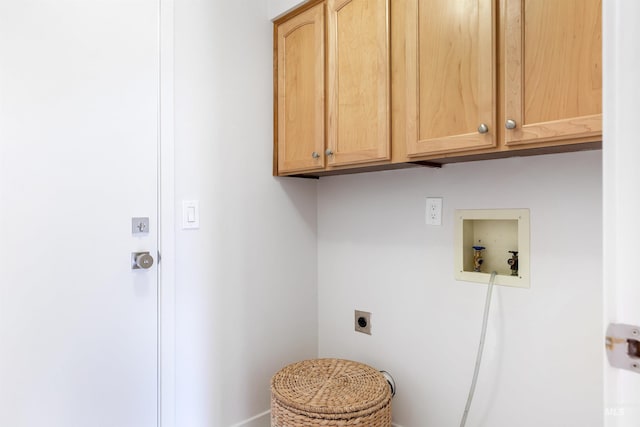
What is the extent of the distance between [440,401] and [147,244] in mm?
1368

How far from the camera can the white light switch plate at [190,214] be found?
1.61m


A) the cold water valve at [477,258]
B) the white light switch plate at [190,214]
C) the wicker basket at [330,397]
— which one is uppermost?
the white light switch plate at [190,214]

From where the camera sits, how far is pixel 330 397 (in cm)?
143

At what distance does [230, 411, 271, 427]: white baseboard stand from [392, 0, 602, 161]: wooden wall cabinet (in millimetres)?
1381

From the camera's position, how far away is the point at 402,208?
1759 millimetres

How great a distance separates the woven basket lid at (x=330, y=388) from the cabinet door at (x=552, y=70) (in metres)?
1.01

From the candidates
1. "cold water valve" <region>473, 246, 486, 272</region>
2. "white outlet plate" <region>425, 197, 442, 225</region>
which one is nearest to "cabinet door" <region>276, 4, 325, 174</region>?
"white outlet plate" <region>425, 197, 442, 225</region>

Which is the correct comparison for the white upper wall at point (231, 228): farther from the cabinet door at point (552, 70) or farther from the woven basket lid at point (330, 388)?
the cabinet door at point (552, 70)

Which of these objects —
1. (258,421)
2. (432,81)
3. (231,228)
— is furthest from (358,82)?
(258,421)

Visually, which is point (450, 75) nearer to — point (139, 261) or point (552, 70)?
point (552, 70)

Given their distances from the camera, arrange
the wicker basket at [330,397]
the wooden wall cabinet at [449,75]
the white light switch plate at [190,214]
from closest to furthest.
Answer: the wooden wall cabinet at [449,75]
the wicker basket at [330,397]
the white light switch plate at [190,214]

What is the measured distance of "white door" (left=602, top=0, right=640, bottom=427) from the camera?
0.44m

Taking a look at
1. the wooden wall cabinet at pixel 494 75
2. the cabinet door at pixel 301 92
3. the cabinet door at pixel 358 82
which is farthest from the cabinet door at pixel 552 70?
the cabinet door at pixel 301 92

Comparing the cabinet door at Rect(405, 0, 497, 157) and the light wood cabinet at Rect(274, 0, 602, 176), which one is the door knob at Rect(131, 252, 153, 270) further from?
the cabinet door at Rect(405, 0, 497, 157)
